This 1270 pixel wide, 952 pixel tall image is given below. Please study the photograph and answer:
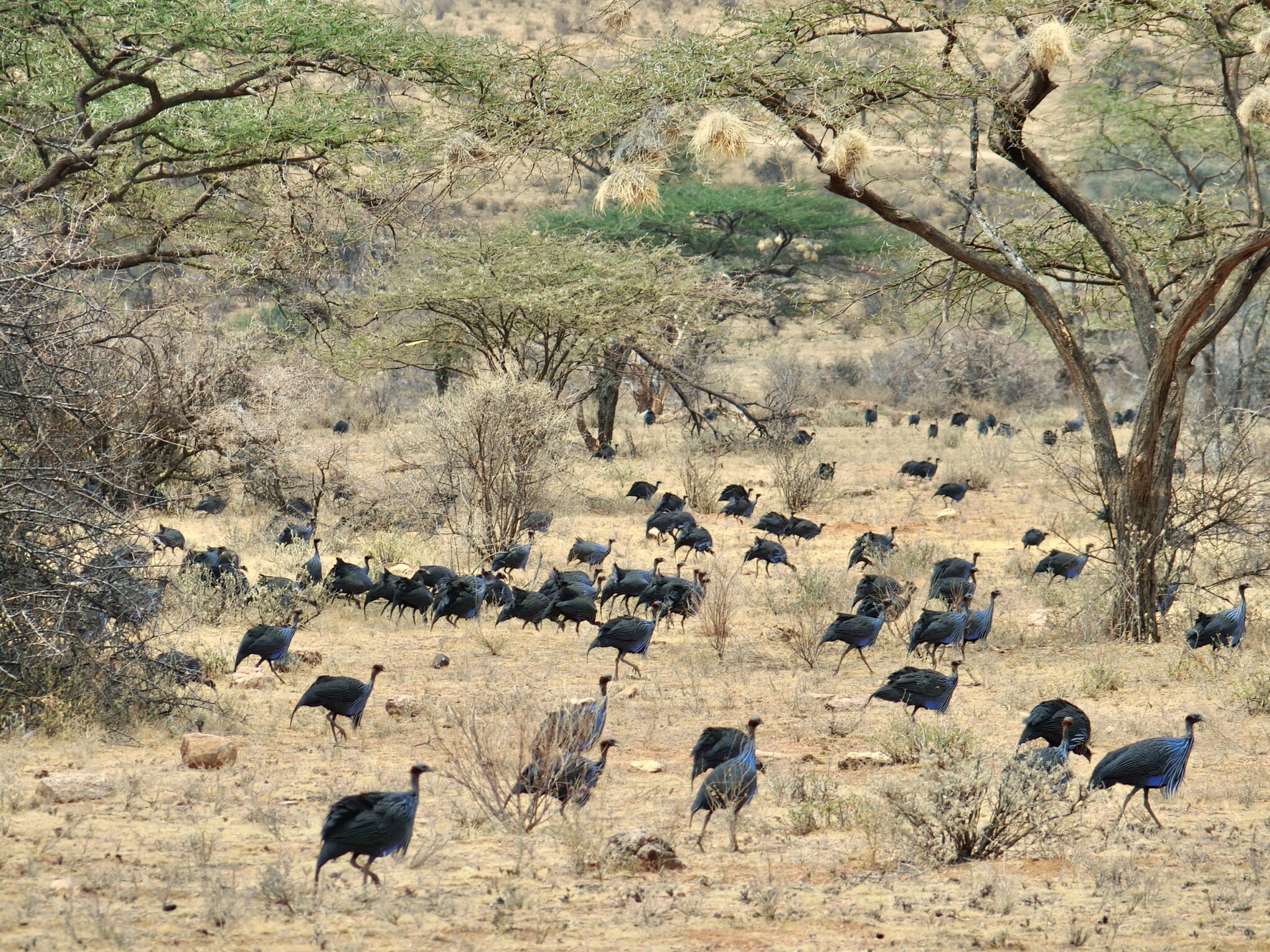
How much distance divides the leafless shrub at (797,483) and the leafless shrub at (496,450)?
4.14 m

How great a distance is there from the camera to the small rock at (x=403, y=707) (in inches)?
299

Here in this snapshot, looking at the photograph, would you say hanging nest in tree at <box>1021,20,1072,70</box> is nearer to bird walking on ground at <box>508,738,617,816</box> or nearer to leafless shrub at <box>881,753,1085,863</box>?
leafless shrub at <box>881,753,1085,863</box>

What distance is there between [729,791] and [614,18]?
551cm

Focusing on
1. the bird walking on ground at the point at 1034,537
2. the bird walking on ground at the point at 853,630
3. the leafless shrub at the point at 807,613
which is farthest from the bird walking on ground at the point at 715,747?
the bird walking on ground at the point at 1034,537

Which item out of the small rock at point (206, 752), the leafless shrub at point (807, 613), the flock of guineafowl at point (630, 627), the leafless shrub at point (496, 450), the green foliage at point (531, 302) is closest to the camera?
the flock of guineafowl at point (630, 627)

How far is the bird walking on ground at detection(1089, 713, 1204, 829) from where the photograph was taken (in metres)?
5.66

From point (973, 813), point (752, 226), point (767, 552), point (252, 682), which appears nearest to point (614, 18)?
point (252, 682)

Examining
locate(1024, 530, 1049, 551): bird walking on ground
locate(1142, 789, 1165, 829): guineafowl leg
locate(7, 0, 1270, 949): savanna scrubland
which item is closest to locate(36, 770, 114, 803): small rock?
locate(7, 0, 1270, 949): savanna scrubland

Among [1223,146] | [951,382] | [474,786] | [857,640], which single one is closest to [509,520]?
[857,640]

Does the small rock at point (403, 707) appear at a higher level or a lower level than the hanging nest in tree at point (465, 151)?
lower

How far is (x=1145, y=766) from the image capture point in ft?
18.6

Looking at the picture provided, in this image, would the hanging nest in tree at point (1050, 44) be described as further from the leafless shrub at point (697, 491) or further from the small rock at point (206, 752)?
the leafless shrub at point (697, 491)

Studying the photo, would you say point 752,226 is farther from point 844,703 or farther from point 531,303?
point 844,703

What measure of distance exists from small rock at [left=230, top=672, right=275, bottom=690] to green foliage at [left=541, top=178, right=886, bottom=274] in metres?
19.4
